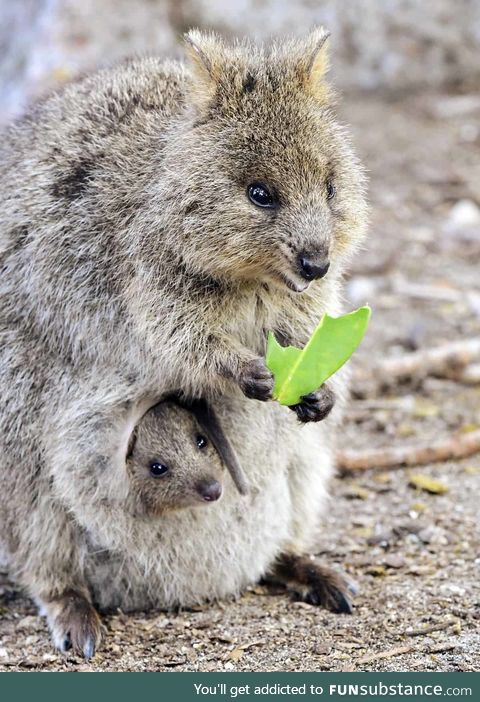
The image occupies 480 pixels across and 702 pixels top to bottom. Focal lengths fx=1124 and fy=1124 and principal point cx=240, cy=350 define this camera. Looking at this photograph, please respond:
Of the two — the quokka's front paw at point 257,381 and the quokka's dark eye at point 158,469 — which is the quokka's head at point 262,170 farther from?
the quokka's dark eye at point 158,469

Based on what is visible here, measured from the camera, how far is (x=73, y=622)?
545 centimetres

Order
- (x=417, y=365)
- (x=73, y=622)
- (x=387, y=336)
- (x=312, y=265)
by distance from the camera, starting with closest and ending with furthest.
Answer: (x=312, y=265)
(x=73, y=622)
(x=417, y=365)
(x=387, y=336)

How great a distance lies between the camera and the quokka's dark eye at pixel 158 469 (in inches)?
206

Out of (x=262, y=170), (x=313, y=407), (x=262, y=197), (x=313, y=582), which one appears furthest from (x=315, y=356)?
(x=313, y=582)

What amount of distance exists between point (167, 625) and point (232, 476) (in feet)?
2.82

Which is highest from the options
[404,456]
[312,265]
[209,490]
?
[312,265]

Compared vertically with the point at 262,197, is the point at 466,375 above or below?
below

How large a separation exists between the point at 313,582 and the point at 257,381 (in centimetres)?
151

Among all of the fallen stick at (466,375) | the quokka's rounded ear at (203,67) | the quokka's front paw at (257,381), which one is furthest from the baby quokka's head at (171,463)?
the fallen stick at (466,375)

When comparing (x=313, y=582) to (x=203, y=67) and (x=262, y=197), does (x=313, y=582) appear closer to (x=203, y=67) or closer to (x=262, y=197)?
(x=262, y=197)

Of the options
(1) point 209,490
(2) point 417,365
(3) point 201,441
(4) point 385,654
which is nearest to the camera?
(4) point 385,654

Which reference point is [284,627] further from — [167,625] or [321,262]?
[321,262]

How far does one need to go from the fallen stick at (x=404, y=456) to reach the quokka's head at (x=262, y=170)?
223 cm
